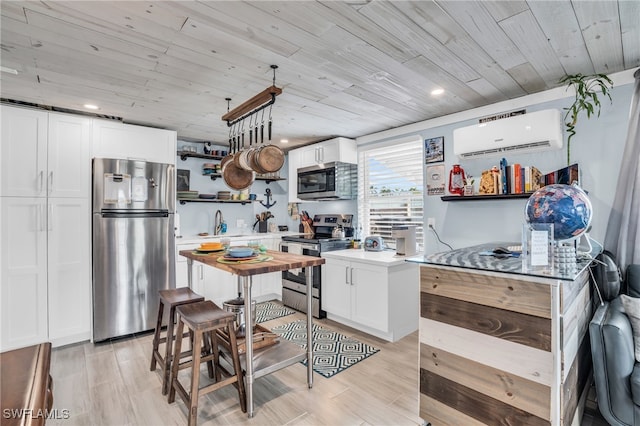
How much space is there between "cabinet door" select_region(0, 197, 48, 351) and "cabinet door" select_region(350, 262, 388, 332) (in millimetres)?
2943

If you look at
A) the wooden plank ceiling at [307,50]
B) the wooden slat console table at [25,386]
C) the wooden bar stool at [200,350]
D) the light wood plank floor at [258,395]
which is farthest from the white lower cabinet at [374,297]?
the wooden slat console table at [25,386]

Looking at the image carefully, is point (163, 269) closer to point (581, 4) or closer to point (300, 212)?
point (300, 212)

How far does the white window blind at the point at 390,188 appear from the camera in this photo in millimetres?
3606

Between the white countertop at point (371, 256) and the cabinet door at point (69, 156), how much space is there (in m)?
2.60

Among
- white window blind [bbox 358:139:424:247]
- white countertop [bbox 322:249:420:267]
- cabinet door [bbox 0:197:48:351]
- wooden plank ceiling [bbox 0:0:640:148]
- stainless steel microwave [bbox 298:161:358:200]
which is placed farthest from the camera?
stainless steel microwave [bbox 298:161:358:200]

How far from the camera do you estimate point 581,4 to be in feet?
5.03

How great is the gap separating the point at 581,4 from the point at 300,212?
13.2 ft

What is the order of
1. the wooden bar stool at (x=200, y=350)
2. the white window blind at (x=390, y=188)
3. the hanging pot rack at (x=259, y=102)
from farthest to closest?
the white window blind at (x=390, y=188), the hanging pot rack at (x=259, y=102), the wooden bar stool at (x=200, y=350)

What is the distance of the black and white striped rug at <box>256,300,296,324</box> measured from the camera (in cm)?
378

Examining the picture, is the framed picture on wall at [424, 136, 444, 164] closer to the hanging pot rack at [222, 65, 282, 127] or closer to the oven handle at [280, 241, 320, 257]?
the oven handle at [280, 241, 320, 257]

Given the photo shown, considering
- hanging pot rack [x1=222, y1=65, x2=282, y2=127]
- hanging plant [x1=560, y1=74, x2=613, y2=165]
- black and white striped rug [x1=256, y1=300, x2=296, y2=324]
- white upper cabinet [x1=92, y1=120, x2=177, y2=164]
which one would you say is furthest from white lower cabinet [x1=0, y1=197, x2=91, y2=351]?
hanging plant [x1=560, y1=74, x2=613, y2=165]

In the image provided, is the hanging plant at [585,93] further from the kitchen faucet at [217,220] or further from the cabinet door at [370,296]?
the kitchen faucet at [217,220]

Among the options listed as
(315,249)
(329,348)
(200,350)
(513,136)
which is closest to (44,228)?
(200,350)

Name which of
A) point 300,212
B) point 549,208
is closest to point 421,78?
point 549,208
